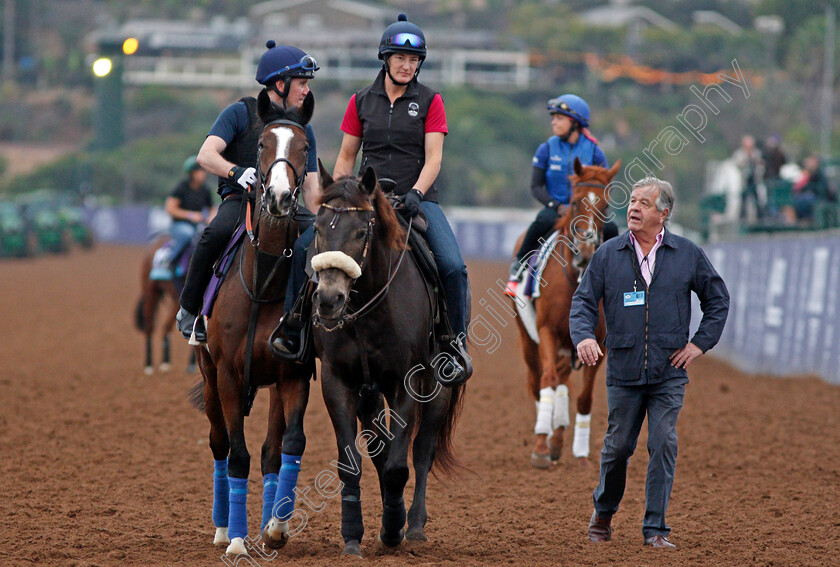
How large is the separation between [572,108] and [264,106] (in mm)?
4341

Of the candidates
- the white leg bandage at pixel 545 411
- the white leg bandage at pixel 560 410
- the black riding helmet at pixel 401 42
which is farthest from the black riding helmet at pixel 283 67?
the white leg bandage at pixel 560 410

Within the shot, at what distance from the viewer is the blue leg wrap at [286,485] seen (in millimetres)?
6859

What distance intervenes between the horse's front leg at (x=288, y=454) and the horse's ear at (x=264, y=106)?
1574 millimetres

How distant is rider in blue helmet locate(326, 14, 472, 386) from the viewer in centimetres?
710

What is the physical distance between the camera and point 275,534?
22.3 ft

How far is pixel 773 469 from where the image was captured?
372 inches

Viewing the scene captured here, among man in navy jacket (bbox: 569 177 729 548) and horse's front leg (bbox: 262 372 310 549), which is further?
horse's front leg (bbox: 262 372 310 549)

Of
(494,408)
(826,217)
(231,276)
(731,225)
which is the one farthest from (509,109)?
(231,276)

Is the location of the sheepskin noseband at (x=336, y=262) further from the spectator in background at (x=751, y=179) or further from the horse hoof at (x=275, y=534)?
the spectator in background at (x=751, y=179)

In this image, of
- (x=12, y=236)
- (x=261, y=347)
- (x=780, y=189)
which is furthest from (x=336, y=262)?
(x=12, y=236)

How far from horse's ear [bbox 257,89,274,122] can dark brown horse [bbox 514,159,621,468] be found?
12.3 ft

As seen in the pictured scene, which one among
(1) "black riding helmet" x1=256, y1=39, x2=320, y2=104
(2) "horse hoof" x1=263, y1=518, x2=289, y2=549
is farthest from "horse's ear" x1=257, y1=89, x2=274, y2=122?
(2) "horse hoof" x1=263, y1=518, x2=289, y2=549

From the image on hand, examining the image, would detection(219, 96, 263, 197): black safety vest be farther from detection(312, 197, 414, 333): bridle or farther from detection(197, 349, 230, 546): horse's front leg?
detection(312, 197, 414, 333): bridle

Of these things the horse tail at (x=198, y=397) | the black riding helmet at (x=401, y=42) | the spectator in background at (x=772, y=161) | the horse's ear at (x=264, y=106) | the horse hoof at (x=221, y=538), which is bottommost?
the horse hoof at (x=221, y=538)
